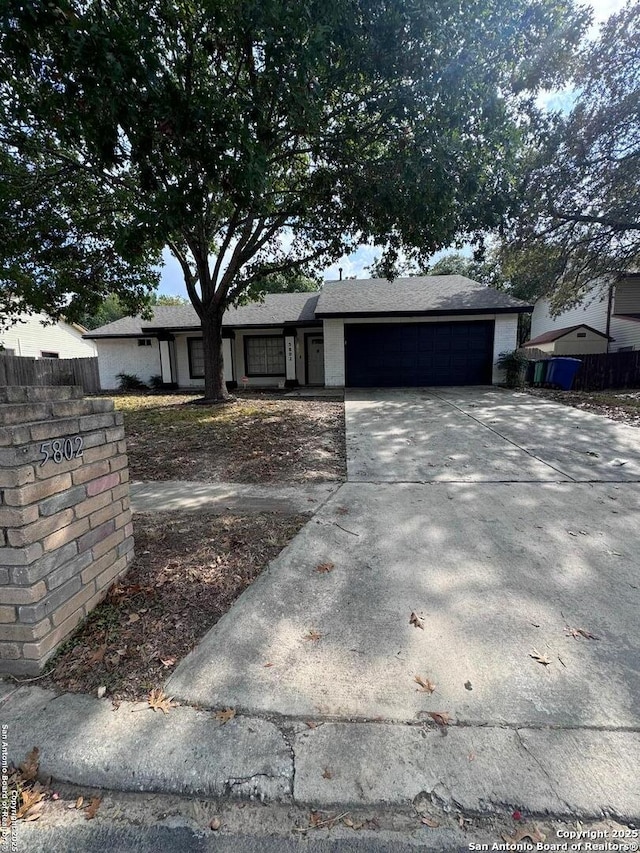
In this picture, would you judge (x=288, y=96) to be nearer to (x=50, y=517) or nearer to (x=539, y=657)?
(x=50, y=517)

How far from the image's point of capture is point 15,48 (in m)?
4.06

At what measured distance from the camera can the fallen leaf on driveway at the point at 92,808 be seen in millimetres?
1266

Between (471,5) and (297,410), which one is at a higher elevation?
(471,5)

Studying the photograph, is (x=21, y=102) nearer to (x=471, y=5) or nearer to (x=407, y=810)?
(x=471, y=5)

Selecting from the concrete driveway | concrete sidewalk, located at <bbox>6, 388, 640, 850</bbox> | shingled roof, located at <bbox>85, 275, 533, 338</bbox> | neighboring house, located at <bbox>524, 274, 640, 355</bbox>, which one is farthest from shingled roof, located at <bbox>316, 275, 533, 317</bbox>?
concrete sidewalk, located at <bbox>6, 388, 640, 850</bbox>

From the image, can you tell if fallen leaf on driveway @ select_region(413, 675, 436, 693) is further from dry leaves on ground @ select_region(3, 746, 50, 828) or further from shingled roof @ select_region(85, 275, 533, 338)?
shingled roof @ select_region(85, 275, 533, 338)

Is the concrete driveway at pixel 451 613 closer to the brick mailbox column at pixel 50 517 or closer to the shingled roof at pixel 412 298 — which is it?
the brick mailbox column at pixel 50 517

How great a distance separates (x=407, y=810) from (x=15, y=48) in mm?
6763

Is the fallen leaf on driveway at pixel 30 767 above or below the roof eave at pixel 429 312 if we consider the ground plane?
below

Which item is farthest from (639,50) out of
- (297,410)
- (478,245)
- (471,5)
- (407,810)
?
(407,810)

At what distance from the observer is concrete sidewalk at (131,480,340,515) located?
3.76 metres

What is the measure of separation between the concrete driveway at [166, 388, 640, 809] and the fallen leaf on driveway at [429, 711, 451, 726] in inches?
1.1

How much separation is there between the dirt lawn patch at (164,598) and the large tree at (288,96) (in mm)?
3898

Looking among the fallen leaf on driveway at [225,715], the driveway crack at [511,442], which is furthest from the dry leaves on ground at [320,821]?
the driveway crack at [511,442]
